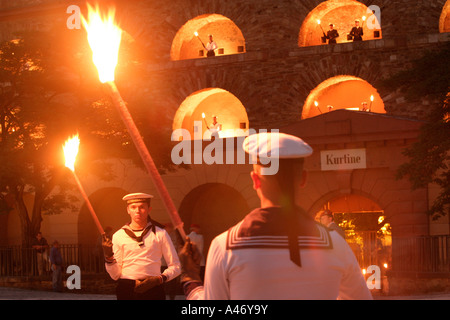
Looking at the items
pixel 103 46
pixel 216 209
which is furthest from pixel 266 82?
pixel 103 46

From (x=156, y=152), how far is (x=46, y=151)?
4.56 m

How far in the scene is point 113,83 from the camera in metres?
4.79

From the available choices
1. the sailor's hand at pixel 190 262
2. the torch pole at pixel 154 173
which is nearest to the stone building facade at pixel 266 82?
the torch pole at pixel 154 173

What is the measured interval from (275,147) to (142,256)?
6.21 meters

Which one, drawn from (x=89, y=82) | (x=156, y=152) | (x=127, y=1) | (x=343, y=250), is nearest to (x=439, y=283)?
(x=156, y=152)

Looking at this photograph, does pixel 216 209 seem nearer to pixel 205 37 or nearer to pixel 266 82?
pixel 266 82

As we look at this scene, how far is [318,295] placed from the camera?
12.5 ft

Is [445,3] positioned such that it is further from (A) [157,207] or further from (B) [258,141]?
(B) [258,141]

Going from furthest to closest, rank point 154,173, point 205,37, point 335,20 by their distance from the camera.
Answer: point 205,37 < point 335,20 < point 154,173

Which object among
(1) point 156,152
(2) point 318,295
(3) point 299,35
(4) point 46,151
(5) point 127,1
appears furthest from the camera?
(5) point 127,1

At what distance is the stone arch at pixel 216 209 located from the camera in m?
32.8

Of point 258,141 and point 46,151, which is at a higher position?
point 46,151

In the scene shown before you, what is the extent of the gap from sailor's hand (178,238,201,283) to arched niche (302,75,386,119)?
27137 millimetres

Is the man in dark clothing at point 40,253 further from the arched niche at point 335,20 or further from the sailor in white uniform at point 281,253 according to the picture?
the sailor in white uniform at point 281,253
